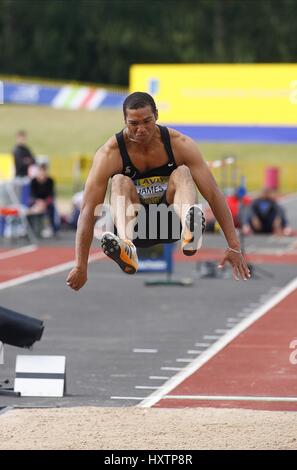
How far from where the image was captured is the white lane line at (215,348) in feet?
42.9

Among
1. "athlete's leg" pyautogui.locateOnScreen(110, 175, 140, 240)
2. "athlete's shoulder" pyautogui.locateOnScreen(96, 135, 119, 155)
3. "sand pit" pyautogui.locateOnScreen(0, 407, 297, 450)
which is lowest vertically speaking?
"sand pit" pyautogui.locateOnScreen(0, 407, 297, 450)

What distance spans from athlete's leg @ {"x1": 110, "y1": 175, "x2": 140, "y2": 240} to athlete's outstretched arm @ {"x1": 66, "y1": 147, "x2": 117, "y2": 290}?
0.83 feet

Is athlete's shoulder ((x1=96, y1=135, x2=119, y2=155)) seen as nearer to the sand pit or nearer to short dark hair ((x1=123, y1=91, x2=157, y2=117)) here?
short dark hair ((x1=123, y1=91, x2=157, y2=117))

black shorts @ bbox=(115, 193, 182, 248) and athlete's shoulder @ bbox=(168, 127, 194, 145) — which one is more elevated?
athlete's shoulder @ bbox=(168, 127, 194, 145)

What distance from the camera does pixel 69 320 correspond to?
1834 centimetres

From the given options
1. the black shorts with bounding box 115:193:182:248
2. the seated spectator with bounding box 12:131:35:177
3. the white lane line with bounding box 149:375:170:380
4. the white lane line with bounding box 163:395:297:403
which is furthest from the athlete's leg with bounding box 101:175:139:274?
the seated spectator with bounding box 12:131:35:177

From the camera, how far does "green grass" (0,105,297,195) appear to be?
49.2 metres

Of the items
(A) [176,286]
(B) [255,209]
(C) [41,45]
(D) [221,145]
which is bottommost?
(A) [176,286]

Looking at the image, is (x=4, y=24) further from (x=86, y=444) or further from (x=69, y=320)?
(x=86, y=444)

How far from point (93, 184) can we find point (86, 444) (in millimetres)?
2048

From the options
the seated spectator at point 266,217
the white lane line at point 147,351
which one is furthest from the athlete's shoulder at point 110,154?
the seated spectator at point 266,217

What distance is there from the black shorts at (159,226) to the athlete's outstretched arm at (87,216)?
63cm

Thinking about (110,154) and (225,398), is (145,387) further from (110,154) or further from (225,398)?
(110,154)
